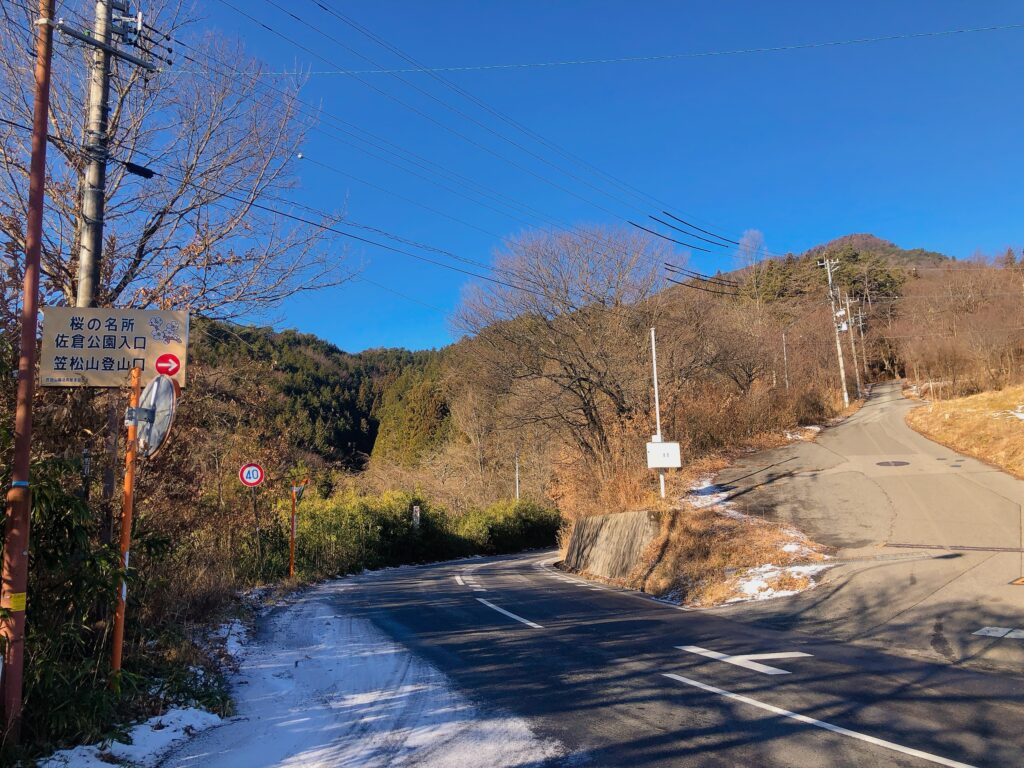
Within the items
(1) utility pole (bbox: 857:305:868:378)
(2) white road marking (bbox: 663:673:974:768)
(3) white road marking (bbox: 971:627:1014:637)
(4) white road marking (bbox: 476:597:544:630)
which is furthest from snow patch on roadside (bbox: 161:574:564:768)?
(1) utility pole (bbox: 857:305:868:378)

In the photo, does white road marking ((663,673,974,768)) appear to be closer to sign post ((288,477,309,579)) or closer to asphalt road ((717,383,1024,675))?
asphalt road ((717,383,1024,675))

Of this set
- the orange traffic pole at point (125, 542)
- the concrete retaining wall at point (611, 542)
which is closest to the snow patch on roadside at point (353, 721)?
the orange traffic pole at point (125, 542)

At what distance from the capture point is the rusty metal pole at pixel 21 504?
14.2ft

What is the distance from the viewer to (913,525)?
15609 millimetres

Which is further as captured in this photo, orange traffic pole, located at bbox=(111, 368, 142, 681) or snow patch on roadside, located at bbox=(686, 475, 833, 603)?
snow patch on roadside, located at bbox=(686, 475, 833, 603)

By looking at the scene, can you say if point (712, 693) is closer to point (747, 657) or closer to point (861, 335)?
point (747, 657)

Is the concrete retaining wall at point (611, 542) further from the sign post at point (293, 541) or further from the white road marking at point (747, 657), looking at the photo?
the white road marking at point (747, 657)

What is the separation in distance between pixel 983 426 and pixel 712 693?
25.8 meters

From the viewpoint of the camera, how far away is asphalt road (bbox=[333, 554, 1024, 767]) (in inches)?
183

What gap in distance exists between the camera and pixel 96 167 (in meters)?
7.12

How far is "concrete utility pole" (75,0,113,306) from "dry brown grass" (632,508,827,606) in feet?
37.4

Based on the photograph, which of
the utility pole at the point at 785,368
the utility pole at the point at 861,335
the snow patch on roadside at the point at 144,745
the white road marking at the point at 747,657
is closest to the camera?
the snow patch on roadside at the point at 144,745

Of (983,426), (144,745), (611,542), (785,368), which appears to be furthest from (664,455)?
(785,368)

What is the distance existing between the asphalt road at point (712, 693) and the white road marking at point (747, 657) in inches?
1.7
